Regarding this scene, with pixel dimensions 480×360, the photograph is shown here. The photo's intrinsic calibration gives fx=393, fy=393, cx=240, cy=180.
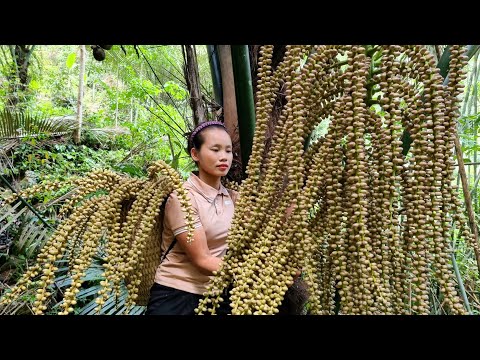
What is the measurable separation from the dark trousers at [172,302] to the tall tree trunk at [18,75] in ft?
16.6

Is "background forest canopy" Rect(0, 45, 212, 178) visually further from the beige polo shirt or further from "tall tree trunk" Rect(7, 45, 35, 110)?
the beige polo shirt

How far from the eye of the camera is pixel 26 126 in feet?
9.67

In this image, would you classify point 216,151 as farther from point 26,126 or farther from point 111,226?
point 26,126

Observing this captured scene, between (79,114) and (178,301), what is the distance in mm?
4564

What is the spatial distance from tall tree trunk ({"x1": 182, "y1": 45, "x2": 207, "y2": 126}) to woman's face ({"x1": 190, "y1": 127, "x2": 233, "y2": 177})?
255 millimetres

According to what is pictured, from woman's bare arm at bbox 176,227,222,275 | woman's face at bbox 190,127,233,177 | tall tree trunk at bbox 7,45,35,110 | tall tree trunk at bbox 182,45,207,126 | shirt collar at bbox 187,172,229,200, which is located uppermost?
tall tree trunk at bbox 7,45,35,110

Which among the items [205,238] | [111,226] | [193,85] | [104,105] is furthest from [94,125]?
[111,226]

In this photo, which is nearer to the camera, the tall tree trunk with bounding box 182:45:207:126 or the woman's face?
the woman's face

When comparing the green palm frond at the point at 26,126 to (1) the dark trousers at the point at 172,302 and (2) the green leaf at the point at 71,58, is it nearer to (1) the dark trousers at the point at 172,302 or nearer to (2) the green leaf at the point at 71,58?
(2) the green leaf at the point at 71,58

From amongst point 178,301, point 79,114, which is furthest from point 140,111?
point 178,301

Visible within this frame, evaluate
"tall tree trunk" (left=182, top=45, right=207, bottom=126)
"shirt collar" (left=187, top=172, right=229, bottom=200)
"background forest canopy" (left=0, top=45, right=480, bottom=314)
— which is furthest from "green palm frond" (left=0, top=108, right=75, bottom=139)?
"shirt collar" (left=187, top=172, right=229, bottom=200)

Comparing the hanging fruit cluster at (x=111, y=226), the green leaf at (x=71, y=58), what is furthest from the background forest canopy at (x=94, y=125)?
the hanging fruit cluster at (x=111, y=226)

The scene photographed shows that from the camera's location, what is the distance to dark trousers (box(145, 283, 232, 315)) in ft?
3.76

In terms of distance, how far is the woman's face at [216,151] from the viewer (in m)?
1.16
